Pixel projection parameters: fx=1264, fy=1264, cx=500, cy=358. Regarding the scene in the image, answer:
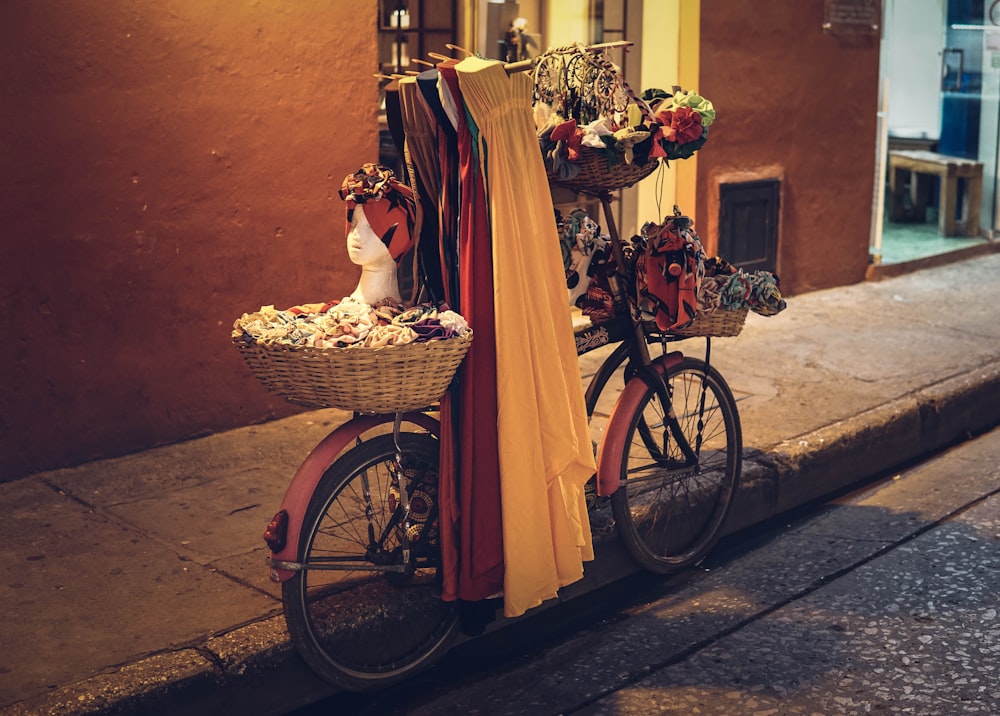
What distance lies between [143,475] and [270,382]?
207 cm

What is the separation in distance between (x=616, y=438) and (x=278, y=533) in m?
1.35

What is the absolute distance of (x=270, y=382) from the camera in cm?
360

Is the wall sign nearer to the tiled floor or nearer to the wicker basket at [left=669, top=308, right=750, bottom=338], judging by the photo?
the tiled floor

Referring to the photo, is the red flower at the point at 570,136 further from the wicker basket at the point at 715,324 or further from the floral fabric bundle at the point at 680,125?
the wicker basket at the point at 715,324

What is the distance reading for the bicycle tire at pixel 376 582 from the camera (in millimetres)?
3807

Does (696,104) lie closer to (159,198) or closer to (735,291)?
(735,291)

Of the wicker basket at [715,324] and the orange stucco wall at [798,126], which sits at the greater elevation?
the orange stucco wall at [798,126]

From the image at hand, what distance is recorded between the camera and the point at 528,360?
154 inches

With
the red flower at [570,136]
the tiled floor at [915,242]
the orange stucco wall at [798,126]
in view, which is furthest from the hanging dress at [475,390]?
the tiled floor at [915,242]

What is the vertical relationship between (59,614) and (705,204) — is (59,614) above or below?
below

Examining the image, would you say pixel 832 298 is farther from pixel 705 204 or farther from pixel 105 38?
pixel 105 38

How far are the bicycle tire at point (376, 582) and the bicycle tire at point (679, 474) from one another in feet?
2.70

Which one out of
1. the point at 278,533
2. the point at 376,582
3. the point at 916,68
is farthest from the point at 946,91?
the point at 278,533

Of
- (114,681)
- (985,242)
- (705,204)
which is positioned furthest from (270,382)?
(985,242)
